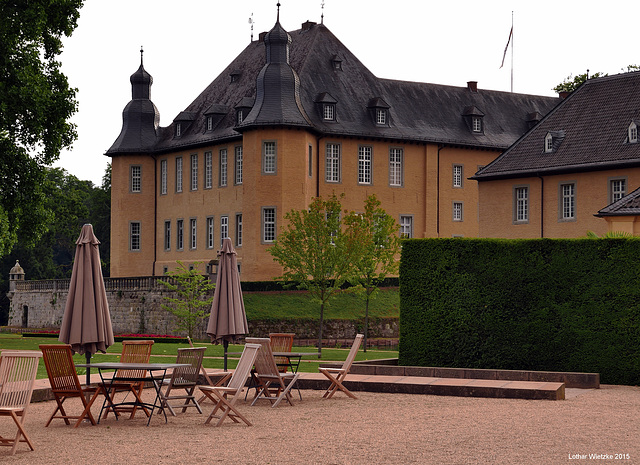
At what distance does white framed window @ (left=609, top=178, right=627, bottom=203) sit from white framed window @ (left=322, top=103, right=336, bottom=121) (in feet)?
56.2

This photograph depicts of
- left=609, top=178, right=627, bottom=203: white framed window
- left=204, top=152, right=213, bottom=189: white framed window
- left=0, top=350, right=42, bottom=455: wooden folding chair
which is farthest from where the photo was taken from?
left=204, top=152, right=213, bottom=189: white framed window

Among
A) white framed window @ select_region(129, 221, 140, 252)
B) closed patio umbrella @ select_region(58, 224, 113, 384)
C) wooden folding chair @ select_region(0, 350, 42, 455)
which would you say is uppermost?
white framed window @ select_region(129, 221, 140, 252)

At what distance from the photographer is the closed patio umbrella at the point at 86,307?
1406 centimetres

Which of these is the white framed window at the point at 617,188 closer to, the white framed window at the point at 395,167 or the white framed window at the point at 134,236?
the white framed window at the point at 395,167

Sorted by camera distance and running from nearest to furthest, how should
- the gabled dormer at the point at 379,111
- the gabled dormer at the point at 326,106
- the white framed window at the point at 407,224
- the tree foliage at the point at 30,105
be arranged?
the tree foliage at the point at 30,105 → the gabled dormer at the point at 326,106 → the gabled dormer at the point at 379,111 → the white framed window at the point at 407,224

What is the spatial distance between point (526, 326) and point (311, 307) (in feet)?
82.6

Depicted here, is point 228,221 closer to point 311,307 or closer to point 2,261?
point 311,307

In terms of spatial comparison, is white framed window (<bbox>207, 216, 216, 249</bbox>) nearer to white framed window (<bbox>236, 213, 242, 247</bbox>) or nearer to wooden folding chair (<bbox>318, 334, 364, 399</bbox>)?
white framed window (<bbox>236, 213, 242, 247</bbox>)

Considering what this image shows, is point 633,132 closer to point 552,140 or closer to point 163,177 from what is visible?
point 552,140

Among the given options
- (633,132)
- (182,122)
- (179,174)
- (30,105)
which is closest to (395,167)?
(179,174)

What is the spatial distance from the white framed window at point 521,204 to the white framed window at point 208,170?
1782cm

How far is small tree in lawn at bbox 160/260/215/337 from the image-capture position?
1614 inches

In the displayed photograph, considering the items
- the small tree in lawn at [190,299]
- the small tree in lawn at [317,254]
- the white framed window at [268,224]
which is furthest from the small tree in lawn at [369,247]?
the white framed window at [268,224]

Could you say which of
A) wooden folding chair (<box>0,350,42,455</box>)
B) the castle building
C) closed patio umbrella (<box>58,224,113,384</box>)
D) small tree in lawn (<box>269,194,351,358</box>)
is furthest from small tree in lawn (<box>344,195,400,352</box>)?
wooden folding chair (<box>0,350,42,455</box>)
